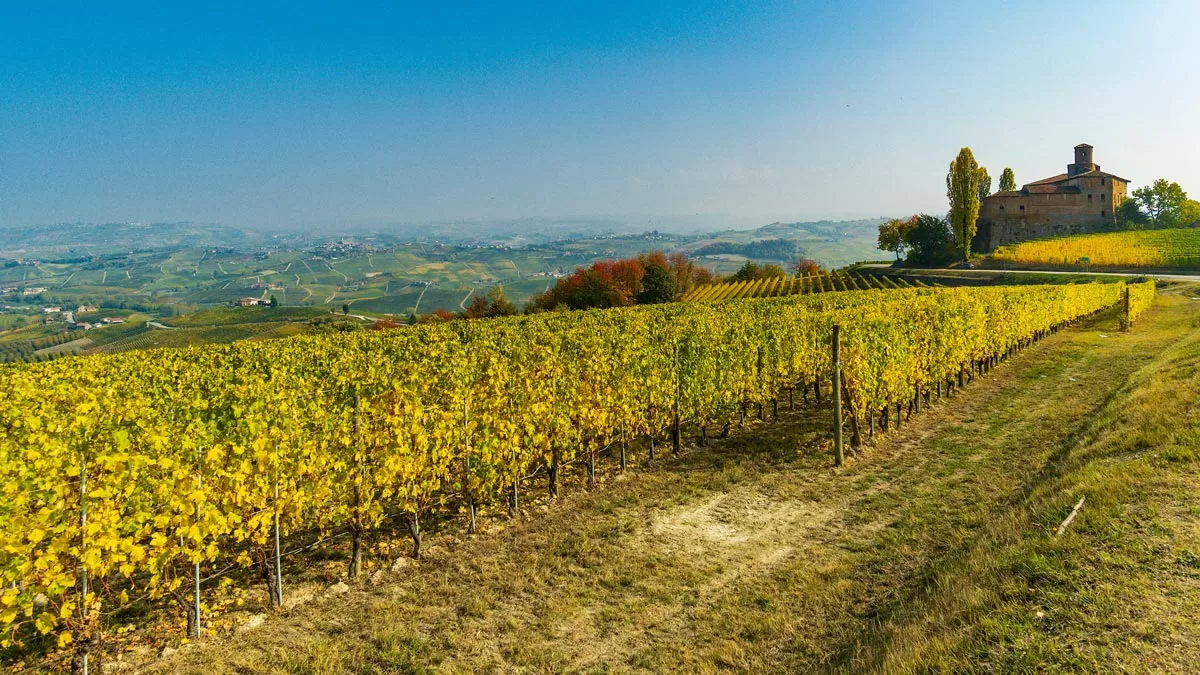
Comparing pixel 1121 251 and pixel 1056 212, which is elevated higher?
pixel 1056 212

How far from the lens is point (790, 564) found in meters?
7.95

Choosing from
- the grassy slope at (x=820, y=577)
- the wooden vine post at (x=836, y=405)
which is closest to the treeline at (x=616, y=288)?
the wooden vine post at (x=836, y=405)

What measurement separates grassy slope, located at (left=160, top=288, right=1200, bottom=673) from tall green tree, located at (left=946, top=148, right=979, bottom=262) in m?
89.0

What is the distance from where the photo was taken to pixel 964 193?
86.6 metres

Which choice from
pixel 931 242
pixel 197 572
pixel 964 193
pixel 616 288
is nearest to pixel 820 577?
pixel 197 572

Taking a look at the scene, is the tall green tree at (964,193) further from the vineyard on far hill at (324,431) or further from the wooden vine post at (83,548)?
the wooden vine post at (83,548)

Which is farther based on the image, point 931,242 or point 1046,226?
point 1046,226

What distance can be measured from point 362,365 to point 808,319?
12197mm

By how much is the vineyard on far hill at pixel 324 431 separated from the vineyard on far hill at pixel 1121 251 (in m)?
84.1

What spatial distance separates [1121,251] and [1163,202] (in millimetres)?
49980

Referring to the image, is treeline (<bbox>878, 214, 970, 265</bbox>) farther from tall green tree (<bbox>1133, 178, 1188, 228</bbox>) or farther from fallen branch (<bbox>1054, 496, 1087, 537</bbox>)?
fallen branch (<bbox>1054, 496, 1087, 537</bbox>)

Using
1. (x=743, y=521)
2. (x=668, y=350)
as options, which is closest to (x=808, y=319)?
(x=668, y=350)

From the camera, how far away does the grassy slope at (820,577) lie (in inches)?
201

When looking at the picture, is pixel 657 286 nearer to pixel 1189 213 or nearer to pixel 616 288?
pixel 616 288
